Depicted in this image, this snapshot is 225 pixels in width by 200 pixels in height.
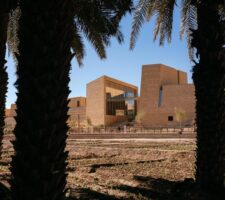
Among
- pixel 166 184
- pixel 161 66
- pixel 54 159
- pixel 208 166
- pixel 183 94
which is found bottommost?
pixel 166 184

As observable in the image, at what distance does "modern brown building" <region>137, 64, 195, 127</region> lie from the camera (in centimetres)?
6288

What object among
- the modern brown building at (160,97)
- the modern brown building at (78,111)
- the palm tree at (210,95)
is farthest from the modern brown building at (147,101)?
the palm tree at (210,95)

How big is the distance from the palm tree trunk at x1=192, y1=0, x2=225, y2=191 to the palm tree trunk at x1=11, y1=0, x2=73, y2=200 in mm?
3430

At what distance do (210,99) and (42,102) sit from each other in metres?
3.74

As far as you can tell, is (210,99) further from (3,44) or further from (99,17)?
(3,44)

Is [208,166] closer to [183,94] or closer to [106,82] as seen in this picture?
[183,94]

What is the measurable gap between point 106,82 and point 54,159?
66.1 metres

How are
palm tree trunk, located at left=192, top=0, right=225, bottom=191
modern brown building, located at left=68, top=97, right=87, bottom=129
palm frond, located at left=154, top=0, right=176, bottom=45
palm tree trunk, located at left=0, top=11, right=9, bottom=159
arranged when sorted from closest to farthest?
palm tree trunk, located at left=192, top=0, right=225, bottom=191 → palm tree trunk, located at left=0, top=11, right=9, bottom=159 → palm frond, located at left=154, top=0, right=176, bottom=45 → modern brown building, located at left=68, top=97, right=87, bottom=129

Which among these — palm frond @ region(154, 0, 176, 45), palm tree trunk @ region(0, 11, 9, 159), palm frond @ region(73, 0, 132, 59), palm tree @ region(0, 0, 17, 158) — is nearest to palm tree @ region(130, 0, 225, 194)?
palm frond @ region(73, 0, 132, 59)

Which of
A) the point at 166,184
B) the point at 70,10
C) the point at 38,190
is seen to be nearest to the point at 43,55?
the point at 70,10

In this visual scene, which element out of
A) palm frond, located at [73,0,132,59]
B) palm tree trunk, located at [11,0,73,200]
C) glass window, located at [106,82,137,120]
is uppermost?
glass window, located at [106,82,137,120]

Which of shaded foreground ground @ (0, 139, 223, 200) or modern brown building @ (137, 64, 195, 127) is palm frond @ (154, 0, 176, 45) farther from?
modern brown building @ (137, 64, 195, 127)

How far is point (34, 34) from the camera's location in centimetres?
357

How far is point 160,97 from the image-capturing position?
6562 cm
